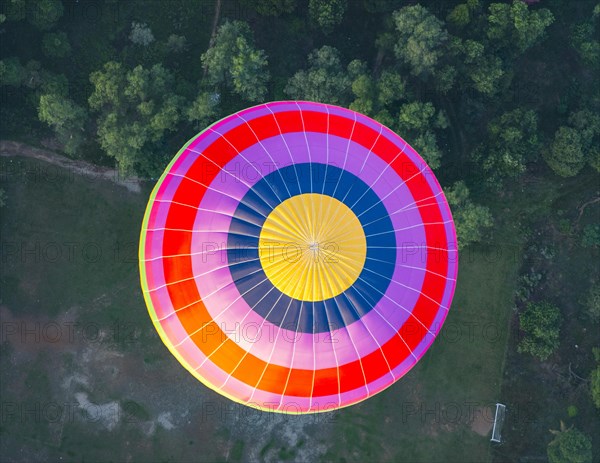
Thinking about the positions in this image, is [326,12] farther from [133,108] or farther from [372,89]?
[133,108]

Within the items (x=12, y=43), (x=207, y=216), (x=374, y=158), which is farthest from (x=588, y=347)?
(x=12, y=43)

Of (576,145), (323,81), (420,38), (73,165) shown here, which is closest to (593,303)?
(576,145)

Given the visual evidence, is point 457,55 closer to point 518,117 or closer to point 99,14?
point 518,117

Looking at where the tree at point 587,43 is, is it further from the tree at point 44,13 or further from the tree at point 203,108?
the tree at point 44,13

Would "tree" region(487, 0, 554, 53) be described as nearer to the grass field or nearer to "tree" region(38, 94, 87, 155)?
the grass field

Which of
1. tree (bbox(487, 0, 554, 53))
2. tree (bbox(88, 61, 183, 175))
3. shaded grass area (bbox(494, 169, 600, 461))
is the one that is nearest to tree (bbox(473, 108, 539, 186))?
shaded grass area (bbox(494, 169, 600, 461))

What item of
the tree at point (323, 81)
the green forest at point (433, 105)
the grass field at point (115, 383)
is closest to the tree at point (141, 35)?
the green forest at point (433, 105)
